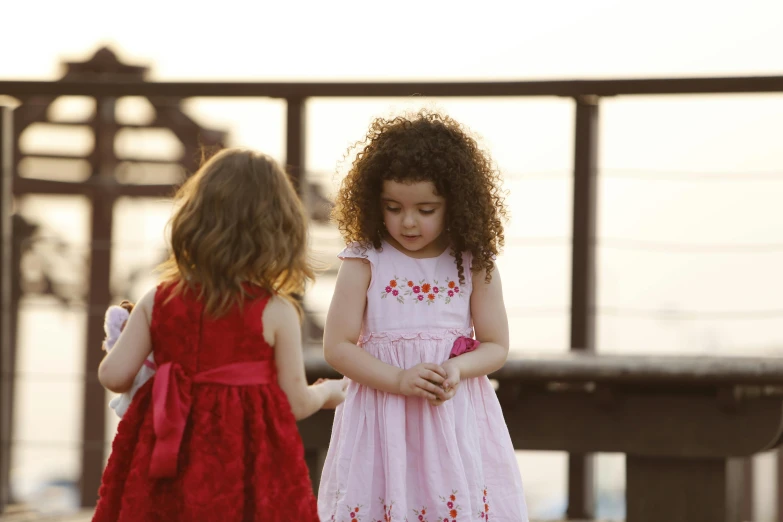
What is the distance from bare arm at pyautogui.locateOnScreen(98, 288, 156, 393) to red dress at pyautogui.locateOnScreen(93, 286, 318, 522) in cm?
2

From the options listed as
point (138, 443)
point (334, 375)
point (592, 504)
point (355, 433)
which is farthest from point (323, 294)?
point (138, 443)

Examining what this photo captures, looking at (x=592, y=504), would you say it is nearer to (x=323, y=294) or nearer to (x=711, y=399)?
(x=711, y=399)

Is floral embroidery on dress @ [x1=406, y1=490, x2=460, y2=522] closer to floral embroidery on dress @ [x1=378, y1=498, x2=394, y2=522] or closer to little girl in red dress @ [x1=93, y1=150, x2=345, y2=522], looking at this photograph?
floral embroidery on dress @ [x1=378, y1=498, x2=394, y2=522]

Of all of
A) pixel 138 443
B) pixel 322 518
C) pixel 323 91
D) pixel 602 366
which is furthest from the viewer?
pixel 323 91

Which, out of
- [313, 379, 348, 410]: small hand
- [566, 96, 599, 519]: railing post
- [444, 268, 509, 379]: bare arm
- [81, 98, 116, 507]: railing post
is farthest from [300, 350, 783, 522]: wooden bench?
[81, 98, 116, 507]: railing post

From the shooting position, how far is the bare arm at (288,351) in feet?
7.84

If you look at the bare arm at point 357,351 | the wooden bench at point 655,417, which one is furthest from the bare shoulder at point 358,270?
the wooden bench at point 655,417

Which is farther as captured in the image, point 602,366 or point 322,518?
point 602,366

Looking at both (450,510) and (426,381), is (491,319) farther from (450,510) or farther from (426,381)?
(450,510)

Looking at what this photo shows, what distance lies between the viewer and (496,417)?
2.67 meters

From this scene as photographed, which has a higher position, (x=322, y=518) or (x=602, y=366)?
(x=602, y=366)

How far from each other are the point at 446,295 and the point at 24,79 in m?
1.82

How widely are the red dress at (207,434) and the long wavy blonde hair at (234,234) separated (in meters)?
0.04

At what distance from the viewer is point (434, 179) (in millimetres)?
2586
